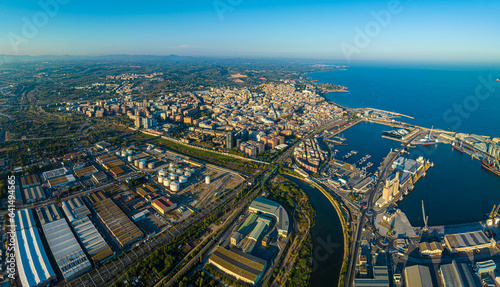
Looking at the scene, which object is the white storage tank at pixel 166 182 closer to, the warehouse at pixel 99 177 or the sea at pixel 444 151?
the warehouse at pixel 99 177

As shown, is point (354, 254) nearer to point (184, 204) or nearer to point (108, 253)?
point (184, 204)

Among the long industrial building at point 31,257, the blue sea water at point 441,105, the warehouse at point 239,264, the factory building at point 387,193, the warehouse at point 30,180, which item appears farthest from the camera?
the blue sea water at point 441,105

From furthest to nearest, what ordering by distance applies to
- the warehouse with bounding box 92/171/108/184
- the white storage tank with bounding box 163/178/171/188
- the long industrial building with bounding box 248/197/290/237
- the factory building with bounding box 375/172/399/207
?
the warehouse with bounding box 92/171/108/184 → the white storage tank with bounding box 163/178/171/188 → the factory building with bounding box 375/172/399/207 → the long industrial building with bounding box 248/197/290/237

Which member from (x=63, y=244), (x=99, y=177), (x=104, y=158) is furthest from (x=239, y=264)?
(x=104, y=158)

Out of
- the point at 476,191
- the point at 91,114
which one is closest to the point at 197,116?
the point at 91,114

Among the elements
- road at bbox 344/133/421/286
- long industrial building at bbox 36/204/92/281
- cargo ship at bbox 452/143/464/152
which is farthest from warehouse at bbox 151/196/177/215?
cargo ship at bbox 452/143/464/152

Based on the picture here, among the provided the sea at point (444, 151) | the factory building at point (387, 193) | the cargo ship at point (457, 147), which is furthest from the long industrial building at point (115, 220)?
the cargo ship at point (457, 147)

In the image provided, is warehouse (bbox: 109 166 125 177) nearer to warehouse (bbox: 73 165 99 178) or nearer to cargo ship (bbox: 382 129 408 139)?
warehouse (bbox: 73 165 99 178)
